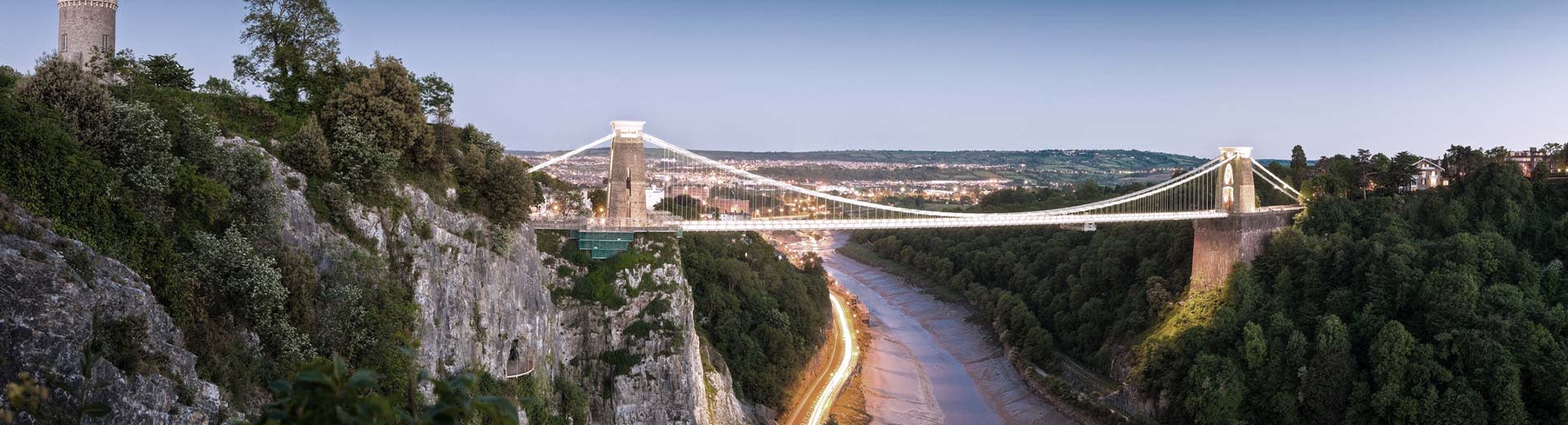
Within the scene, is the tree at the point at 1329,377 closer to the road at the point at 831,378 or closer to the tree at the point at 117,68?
the road at the point at 831,378

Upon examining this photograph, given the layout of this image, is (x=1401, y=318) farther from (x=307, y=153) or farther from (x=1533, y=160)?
(x=307, y=153)

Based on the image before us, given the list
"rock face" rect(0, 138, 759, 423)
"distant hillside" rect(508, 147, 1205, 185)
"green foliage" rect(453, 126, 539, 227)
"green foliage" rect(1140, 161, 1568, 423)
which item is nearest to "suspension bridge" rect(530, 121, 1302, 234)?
"rock face" rect(0, 138, 759, 423)

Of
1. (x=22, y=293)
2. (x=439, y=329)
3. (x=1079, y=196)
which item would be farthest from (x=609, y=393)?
(x=1079, y=196)

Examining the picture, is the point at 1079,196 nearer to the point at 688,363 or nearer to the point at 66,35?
the point at 688,363

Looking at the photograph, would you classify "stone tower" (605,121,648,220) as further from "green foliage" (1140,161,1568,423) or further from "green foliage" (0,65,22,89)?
"green foliage" (1140,161,1568,423)

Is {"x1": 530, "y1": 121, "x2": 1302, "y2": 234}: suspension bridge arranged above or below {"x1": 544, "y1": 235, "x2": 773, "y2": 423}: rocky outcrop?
above

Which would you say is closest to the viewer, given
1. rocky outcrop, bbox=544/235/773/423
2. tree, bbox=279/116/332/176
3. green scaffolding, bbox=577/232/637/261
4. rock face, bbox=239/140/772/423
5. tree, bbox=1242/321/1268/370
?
tree, bbox=279/116/332/176
